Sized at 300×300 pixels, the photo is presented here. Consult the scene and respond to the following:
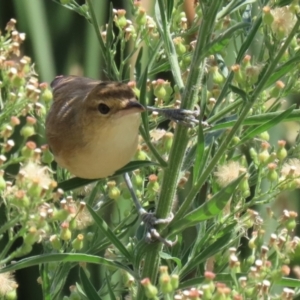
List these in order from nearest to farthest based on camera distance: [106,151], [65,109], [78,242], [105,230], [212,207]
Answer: [212,207] < [105,230] < [78,242] < [106,151] < [65,109]

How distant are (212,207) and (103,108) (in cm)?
47

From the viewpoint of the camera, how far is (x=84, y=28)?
10.2 feet

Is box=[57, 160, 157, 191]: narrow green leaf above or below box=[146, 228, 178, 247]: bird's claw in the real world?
above

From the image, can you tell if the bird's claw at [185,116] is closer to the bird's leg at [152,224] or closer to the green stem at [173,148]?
the green stem at [173,148]

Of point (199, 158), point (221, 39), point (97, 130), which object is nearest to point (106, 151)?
point (97, 130)

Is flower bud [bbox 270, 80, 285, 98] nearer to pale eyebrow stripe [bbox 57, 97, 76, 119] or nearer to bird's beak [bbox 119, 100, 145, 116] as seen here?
bird's beak [bbox 119, 100, 145, 116]

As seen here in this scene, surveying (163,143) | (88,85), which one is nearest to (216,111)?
(163,143)

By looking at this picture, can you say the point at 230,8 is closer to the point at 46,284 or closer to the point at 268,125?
the point at 268,125

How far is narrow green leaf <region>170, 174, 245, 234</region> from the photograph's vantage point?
4.50 ft

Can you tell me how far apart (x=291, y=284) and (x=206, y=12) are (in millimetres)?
583

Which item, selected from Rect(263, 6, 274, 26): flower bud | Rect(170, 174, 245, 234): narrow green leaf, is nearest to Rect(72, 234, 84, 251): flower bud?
Rect(170, 174, 245, 234): narrow green leaf

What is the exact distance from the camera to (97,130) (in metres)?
1.78

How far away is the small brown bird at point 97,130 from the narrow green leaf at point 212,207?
0.27m

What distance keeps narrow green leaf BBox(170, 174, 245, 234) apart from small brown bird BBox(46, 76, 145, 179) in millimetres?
274
